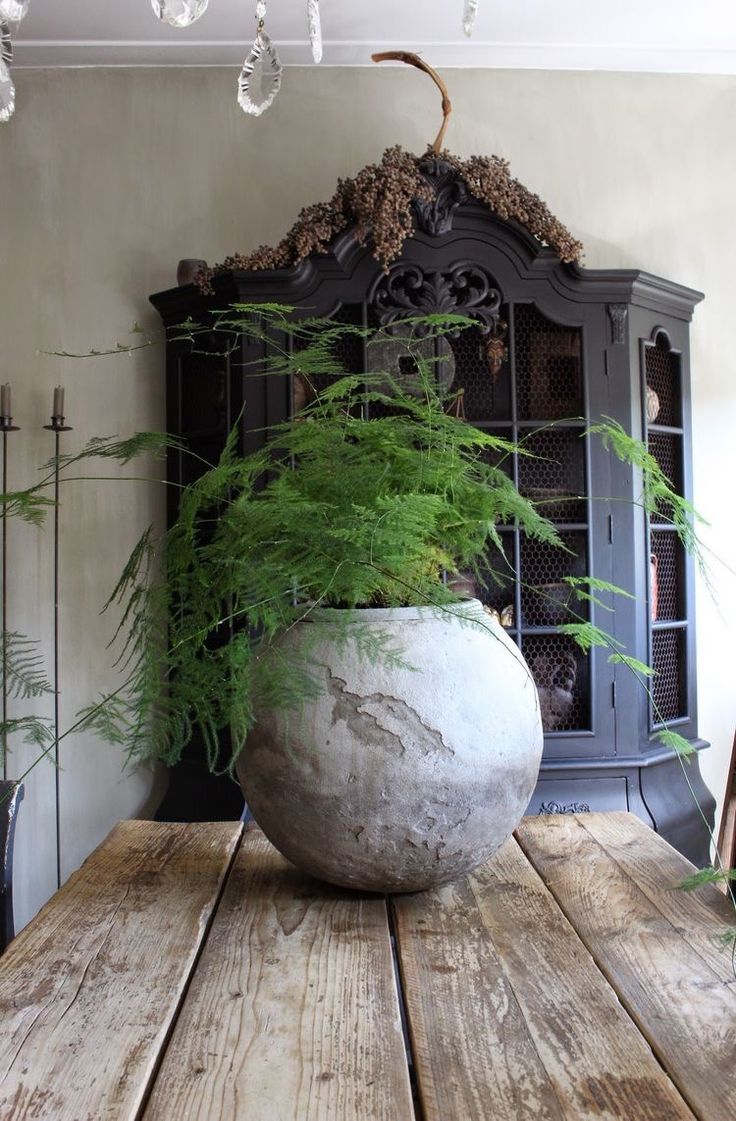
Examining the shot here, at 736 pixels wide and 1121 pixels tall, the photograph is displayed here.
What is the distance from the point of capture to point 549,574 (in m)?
2.75

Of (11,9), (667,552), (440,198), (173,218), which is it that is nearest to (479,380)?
(440,198)

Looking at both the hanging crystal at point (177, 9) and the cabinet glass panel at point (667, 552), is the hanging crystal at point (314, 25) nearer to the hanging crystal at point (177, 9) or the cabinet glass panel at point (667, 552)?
the hanging crystal at point (177, 9)

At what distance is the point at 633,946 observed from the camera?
2.80 ft

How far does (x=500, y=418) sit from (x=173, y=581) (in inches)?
76.4

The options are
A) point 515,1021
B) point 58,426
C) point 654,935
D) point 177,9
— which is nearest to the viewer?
point 515,1021

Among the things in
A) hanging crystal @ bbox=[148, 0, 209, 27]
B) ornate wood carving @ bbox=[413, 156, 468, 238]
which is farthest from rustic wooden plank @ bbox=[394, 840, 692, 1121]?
ornate wood carving @ bbox=[413, 156, 468, 238]

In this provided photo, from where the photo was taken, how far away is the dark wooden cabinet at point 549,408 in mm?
2629

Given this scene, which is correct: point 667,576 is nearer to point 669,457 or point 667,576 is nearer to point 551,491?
point 669,457

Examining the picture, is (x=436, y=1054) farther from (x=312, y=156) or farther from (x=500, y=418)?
(x=312, y=156)

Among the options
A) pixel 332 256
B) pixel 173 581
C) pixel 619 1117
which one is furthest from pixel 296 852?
pixel 332 256

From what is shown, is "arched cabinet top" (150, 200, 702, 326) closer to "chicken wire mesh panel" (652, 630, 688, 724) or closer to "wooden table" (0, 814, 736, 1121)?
"chicken wire mesh panel" (652, 630, 688, 724)

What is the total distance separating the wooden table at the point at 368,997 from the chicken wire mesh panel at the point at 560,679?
1.56 m

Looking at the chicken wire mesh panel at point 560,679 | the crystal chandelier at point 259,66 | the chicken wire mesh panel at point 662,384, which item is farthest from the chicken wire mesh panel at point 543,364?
the crystal chandelier at point 259,66

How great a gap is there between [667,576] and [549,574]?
41 cm
